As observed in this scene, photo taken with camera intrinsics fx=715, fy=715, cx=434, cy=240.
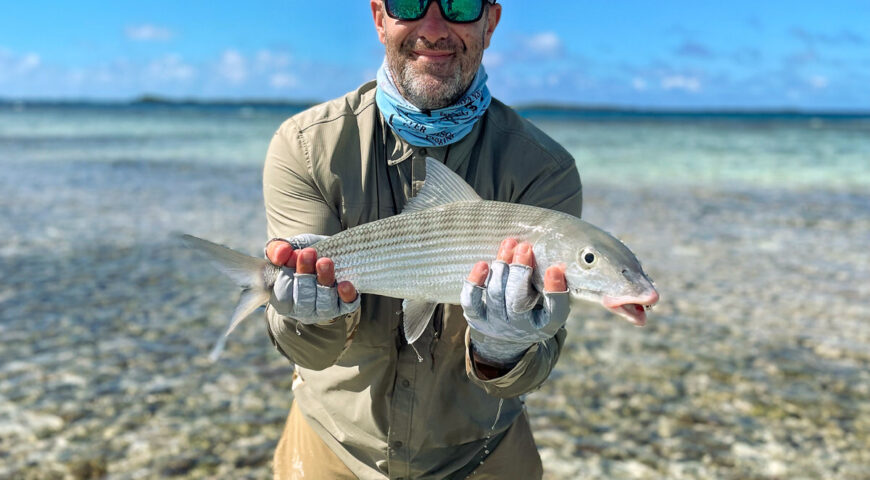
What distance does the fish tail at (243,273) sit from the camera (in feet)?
10.9

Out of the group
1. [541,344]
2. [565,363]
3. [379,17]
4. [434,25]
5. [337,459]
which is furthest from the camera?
[565,363]

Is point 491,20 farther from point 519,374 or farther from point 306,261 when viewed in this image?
point 519,374

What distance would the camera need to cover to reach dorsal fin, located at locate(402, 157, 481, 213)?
11.4 ft

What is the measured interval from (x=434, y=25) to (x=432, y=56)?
6.3 inches

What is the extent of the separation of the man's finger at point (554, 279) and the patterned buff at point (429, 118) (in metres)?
1.04

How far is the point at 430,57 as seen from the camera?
12.7ft

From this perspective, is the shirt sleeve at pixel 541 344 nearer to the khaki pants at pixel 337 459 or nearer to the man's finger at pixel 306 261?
the khaki pants at pixel 337 459

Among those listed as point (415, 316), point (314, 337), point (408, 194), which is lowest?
point (314, 337)

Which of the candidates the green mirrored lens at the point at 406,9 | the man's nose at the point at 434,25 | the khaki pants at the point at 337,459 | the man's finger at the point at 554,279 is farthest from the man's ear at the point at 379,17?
the khaki pants at the point at 337,459

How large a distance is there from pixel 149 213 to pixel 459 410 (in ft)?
49.1

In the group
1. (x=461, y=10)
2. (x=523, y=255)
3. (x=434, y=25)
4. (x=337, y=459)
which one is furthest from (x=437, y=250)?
(x=337, y=459)

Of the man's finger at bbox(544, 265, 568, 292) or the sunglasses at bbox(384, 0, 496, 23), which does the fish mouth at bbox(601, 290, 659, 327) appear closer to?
the man's finger at bbox(544, 265, 568, 292)

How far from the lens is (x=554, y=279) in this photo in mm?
3096

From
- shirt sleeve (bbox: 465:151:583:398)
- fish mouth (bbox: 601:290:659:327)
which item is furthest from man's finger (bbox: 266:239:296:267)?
fish mouth (bbox: 601:290:659:327)
